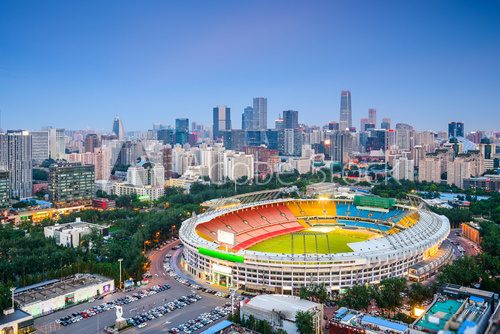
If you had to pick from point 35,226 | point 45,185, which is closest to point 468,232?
point 35,226

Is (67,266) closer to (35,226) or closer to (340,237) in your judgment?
(35,226)

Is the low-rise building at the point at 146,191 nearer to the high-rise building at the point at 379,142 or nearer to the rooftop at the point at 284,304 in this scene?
the rooftop at the point at 284,304

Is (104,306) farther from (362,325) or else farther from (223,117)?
(223,117)

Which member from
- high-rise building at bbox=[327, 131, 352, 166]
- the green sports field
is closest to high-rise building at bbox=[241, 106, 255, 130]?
high-rise building at bbox=[327, 131, 352, 166]

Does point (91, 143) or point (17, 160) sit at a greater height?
point (91, 143)

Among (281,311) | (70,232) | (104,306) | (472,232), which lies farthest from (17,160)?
(472,232)
